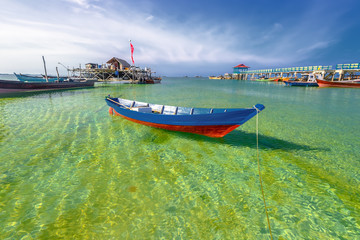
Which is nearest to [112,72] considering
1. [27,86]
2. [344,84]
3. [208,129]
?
[27,86]

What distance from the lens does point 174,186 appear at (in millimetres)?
4266

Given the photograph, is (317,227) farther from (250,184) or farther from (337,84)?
(337,84)

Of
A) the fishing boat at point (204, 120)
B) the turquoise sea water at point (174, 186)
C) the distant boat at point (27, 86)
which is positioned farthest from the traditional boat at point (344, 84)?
the distant boat at point (27, 86)

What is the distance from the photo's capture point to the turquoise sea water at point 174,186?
312 centimetres

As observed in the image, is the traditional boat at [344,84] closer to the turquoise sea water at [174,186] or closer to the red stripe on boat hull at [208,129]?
the turquoise sea water at [174,186]

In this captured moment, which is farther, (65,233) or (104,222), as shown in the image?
(104,222)

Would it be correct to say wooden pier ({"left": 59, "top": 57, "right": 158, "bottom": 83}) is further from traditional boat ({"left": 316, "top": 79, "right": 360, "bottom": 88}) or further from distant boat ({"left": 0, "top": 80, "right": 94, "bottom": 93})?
traditional boat ({"left": 316, "top": 79, "right": 360, "bottom": 88})

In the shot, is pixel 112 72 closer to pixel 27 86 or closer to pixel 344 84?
pixel 27 86

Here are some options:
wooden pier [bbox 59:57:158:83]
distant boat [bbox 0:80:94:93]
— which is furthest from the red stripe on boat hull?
wooden pier [bbox 59:57:158:83]

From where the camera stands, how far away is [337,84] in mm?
36812

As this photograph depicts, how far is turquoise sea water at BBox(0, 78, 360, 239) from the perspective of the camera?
3119mm

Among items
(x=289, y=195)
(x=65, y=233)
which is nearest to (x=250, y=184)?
(x=289, y=195)

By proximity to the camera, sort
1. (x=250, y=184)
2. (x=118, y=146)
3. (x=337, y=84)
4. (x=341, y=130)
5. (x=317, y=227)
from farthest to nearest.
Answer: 1. (x=337, y=84)
2. (x=341, y=130)
3. (x=118, y=146)
4. (x=250, y=184)
5. (x=317, y=227)

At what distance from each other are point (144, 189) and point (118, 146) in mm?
3176
